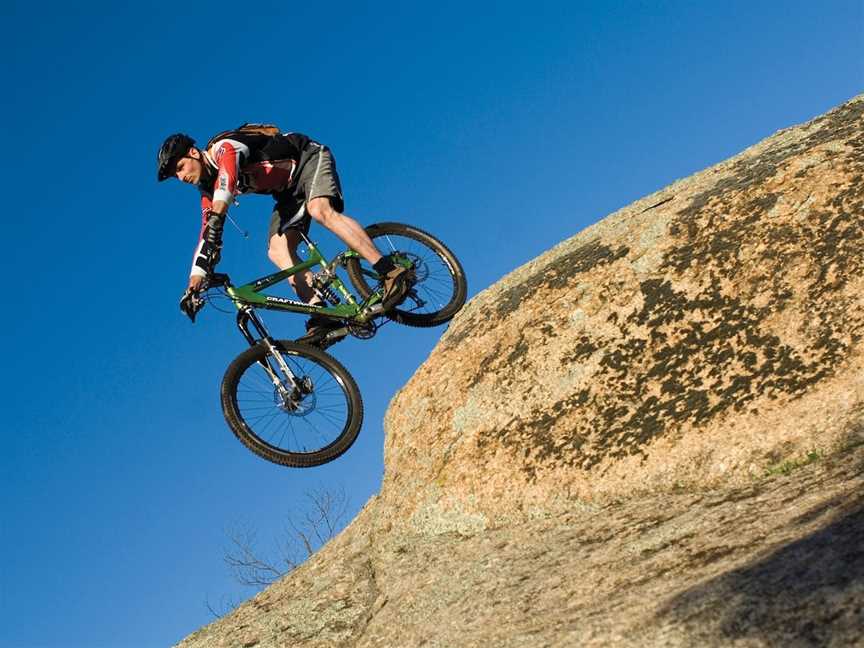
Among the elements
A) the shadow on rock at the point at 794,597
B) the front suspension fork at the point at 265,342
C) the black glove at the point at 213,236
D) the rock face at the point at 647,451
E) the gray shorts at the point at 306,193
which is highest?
the gray shorts at the point at 306,193

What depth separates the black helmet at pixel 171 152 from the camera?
8.59m

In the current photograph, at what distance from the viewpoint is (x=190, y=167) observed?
28.5 feet

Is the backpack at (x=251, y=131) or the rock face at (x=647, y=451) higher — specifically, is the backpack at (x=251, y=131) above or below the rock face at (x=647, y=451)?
above

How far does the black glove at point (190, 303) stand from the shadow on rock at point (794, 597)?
6090 mm

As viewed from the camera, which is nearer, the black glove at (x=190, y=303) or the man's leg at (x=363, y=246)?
the black glove at (x=190, y=303)

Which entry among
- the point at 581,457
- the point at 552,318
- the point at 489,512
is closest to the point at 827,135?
the point at 552,318

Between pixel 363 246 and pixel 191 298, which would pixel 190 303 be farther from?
pixel 363 246

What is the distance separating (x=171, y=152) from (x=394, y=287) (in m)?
2.44

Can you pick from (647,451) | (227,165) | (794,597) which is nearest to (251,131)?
(227,165)

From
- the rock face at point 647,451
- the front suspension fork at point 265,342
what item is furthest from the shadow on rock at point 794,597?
the front suspension fork at point 265,342

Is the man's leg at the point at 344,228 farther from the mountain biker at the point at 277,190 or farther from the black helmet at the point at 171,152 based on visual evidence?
the black helmet at the point at 171,152

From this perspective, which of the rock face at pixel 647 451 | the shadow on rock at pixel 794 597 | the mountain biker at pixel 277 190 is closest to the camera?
the shadow on rock at pixel 794 597

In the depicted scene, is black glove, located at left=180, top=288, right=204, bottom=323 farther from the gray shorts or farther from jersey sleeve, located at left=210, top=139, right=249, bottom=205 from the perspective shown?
the gray shorts

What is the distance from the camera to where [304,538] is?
55.2 ft
